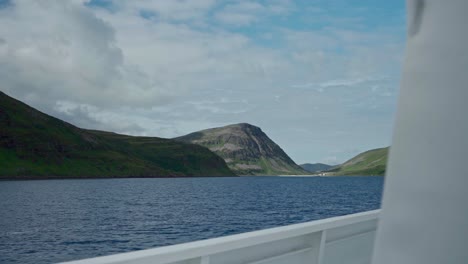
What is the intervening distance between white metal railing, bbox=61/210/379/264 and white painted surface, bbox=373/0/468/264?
1.87m

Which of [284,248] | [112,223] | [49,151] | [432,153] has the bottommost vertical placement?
[112,223]

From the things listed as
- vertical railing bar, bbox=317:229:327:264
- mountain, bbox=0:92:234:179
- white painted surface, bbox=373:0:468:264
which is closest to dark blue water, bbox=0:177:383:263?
vertical railing bar, bbox=317:229:327:264

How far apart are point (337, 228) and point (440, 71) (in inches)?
172

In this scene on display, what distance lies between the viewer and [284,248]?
4.12m

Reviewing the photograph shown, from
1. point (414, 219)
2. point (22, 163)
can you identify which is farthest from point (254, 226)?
point (22, 163)

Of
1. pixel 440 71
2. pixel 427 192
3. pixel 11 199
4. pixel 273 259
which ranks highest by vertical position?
pixel 440 71

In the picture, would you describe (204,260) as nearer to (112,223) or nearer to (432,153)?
(432,153)

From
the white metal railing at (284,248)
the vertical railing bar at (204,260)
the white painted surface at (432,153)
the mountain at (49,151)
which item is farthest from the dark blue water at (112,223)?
the mountain at (49,151)

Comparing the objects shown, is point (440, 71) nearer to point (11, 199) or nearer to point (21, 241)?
point (21, 241)

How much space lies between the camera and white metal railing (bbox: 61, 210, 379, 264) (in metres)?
2.80

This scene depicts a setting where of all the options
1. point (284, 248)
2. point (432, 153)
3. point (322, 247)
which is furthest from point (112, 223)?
point (432, 153)

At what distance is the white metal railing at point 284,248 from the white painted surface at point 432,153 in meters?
1.87

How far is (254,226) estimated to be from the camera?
177 feet

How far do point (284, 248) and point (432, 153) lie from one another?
3348 mm
